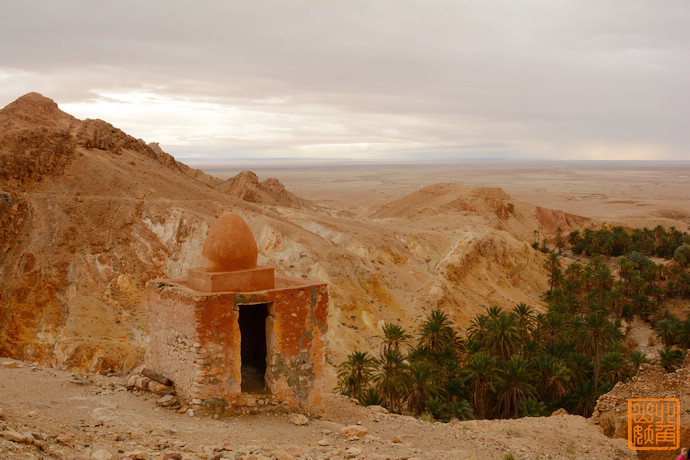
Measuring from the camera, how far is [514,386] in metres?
19.5

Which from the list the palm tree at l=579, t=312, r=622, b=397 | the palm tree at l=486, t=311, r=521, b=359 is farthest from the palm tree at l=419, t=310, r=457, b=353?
the palm tree at l=579, t=312, r=622, b=397

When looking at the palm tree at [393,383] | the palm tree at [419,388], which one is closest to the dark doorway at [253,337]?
the palm tree at [393,383]

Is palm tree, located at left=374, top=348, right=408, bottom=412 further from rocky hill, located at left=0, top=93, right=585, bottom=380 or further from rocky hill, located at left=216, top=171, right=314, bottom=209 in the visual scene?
rocky hill, located at left=216, top=171, right=314, bottom=209

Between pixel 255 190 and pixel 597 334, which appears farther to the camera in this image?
pixel 255 190

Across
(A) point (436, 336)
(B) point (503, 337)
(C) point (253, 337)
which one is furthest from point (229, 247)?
(B) point (503, 337)

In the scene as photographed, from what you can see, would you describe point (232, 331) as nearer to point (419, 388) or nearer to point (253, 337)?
point (253, 337)

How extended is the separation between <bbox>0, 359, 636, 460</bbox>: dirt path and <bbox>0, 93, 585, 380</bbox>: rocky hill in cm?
1183

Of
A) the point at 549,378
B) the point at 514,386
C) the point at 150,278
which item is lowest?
the point at 549,378

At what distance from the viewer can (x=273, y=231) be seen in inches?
1244

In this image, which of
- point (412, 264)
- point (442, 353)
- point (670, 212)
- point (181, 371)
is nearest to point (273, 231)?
point (412, 264)

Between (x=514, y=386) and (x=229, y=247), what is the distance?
45.5ft

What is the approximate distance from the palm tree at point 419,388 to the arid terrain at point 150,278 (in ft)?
16.6

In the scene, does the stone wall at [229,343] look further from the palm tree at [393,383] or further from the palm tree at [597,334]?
the palm tree at [597,334]

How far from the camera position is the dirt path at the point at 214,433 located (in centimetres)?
672
